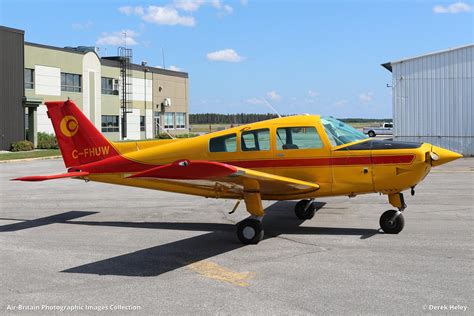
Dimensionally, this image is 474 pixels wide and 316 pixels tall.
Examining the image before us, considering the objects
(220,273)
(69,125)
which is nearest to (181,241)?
(220,273)

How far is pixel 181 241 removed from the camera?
8.95 metres

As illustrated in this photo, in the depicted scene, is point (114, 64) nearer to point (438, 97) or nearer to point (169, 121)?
point (169, 121)

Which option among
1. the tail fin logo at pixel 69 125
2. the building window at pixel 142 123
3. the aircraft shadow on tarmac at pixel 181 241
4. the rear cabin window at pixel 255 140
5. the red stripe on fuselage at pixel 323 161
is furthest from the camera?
the building window at pixel 142 123

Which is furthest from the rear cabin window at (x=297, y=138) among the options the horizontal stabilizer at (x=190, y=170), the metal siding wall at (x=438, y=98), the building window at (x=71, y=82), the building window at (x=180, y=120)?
→ the building window at (x=180, y=120)

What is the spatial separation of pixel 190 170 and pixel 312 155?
266cm

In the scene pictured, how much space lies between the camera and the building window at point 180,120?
66.7 m

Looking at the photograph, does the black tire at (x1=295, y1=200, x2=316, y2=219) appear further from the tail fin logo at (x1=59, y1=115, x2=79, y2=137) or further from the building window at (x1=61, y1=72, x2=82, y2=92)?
the building window at (x1=61, y1=72, x2=82, y2=92)

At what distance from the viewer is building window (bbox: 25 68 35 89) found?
41.0 meters

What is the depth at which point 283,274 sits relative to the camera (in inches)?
267

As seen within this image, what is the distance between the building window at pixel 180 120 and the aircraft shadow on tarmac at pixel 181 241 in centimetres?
5496

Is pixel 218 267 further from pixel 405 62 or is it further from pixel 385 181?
pixel 405 62

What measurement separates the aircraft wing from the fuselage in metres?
0.30

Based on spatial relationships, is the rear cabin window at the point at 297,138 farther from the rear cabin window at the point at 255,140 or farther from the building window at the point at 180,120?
the building window at the point at 180,120

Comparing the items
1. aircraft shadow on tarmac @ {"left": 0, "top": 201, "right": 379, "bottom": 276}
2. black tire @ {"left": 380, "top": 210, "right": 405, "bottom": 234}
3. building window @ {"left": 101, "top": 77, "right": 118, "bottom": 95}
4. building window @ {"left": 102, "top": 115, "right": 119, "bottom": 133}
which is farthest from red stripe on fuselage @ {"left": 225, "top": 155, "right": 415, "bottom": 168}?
building window @ {"left": 101, "top": 77, "right": 118, "bottom": 95}
